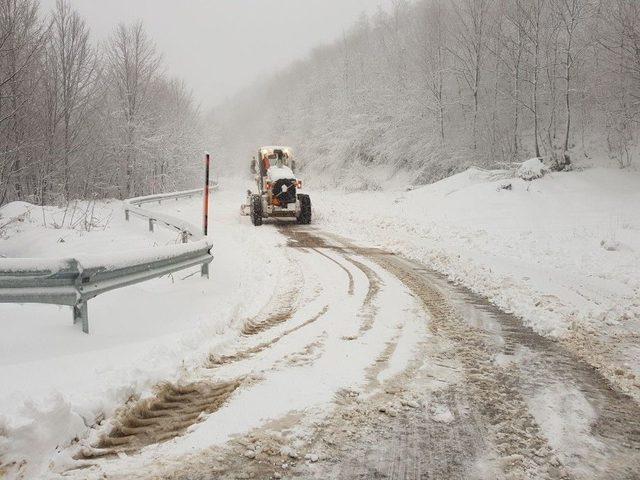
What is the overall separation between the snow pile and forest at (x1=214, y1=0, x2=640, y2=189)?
127 cm

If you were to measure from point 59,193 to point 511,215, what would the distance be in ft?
71.2

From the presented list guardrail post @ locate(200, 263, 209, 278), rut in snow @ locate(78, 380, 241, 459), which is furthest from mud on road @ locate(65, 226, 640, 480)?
guardrail post @ locate(200, 263, 209, 278)

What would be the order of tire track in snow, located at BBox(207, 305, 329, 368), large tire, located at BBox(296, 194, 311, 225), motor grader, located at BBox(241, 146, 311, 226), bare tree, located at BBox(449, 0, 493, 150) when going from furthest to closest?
bare tree, located at BBox(449, 0, 493, 150) < large tire, located at BBox(296, 194, 311, 225) < motor grader, located at BBox(241, 146, 311, 226) < tire track in snow, located at BBox(207, 305, 329, 368)

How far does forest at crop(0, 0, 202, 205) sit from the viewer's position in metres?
18.8

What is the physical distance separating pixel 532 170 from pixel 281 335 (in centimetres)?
1725

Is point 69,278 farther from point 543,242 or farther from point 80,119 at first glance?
point 80,119

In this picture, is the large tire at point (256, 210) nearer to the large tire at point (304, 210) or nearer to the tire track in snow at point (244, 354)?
the large tire at point (304, 210)

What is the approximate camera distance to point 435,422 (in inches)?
120

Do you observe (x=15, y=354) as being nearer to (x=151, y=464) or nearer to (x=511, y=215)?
(x=151, y=464)

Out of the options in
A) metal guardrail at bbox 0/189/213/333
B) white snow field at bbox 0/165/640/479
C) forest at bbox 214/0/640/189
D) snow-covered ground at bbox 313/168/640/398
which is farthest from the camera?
forest at bbox 214/0/640/189

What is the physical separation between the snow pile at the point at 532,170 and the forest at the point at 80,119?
19.8 metres

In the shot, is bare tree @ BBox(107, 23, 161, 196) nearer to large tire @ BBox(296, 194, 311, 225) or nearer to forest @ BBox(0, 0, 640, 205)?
forest @ BBox(0, 0, 640, 205)

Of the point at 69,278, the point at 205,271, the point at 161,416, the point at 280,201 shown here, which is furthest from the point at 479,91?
the point at 161,416

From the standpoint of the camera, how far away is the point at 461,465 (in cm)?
254
